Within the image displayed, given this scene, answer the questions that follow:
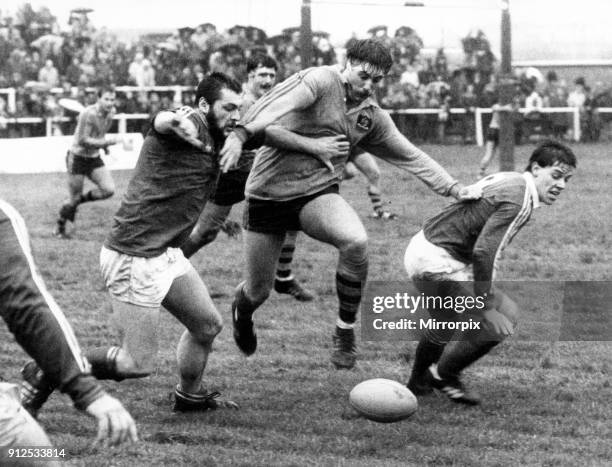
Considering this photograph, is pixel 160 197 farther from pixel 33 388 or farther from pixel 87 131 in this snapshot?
pixel 87 131

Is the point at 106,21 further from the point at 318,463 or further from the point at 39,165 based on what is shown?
the point at 318,463

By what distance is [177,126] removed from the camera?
586 cm

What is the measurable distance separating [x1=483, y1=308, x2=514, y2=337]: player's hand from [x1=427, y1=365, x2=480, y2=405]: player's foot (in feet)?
1.36

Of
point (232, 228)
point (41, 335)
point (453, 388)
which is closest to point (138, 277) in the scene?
point (453, 388)

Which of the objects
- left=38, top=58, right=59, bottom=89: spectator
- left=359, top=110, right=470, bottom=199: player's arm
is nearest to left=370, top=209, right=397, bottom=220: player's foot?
left=359, top=110, right=470, bottom=199: player's arm

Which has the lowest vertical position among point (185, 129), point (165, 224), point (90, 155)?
point (90, 155)

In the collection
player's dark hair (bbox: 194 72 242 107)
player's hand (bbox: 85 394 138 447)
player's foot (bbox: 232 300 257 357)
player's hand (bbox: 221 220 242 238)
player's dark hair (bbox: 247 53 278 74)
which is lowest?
player's foot (bbox: 232 300 257 357)

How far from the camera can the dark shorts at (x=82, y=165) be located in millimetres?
14016

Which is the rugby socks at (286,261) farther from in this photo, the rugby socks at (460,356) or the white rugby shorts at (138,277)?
the white rugby shorts at (138,277)

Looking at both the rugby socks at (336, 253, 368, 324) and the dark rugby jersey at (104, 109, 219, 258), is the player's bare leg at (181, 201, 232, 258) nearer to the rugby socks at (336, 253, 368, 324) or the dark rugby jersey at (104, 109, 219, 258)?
the rugby socks at (336, 253, 368, 324)

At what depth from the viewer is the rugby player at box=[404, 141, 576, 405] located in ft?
20.7

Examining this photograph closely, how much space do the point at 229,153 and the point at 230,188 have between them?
11.9 feet

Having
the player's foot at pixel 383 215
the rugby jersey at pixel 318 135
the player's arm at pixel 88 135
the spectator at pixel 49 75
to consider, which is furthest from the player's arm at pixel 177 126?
the spectator at pixel 49 75

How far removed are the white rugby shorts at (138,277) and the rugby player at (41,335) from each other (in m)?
2.44
